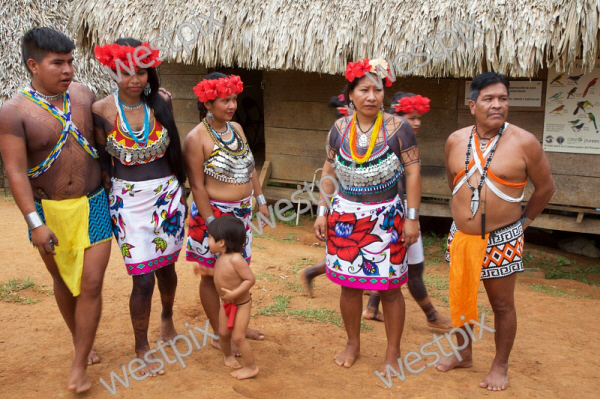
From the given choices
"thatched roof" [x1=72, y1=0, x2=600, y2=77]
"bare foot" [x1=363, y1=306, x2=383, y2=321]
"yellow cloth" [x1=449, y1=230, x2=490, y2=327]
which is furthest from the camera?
"thatched roof" [x1=72, y1=0, x2=600, y2=77]

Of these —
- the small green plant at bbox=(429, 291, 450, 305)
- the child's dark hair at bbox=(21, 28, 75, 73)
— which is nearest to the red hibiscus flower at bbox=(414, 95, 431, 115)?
the small green plant at bbox=(429, 291, 450, 305)

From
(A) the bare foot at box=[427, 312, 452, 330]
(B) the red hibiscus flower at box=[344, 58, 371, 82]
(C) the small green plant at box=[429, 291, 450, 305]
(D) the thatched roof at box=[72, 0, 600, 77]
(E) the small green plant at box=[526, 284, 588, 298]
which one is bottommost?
(E) the small green plant at box=[526, 284, 588, 298]

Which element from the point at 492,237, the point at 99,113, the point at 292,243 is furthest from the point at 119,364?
the point at 292,243

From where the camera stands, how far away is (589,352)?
3771 mm

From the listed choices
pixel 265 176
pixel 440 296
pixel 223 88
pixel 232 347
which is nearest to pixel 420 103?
pixel 223 88

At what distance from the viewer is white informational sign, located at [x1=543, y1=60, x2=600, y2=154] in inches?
235

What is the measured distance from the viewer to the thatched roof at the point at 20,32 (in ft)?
29.9

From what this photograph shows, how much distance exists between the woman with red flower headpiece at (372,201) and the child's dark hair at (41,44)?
163cm

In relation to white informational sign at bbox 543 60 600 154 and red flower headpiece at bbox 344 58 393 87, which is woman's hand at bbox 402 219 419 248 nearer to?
red flower headpiece at bbox 344 58 393 87

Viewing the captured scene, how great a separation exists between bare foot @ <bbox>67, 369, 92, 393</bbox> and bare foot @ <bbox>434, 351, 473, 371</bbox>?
2.12 m

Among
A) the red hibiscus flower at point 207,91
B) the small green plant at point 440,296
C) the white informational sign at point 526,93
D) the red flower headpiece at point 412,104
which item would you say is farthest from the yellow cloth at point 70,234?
the white informational sign at point 526,93

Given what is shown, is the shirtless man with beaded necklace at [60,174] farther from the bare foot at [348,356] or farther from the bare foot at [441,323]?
the bare foot at [441,323]

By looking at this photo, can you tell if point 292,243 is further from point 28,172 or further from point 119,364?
point 28,172

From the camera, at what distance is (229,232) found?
10.1 feet
